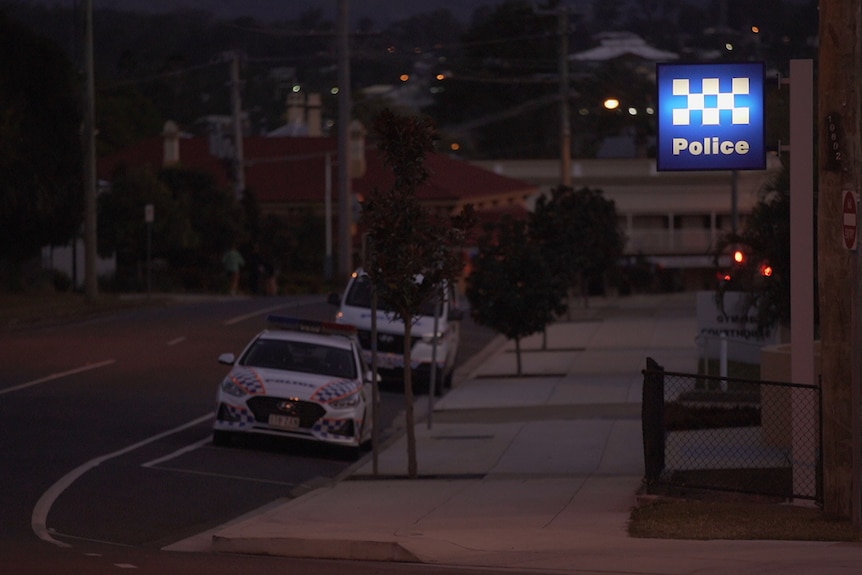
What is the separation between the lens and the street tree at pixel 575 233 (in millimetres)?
32594

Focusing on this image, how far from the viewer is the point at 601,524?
42.4ft

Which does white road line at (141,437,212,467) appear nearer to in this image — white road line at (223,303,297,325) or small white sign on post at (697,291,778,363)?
small white sign on post at (697,291,778,363)

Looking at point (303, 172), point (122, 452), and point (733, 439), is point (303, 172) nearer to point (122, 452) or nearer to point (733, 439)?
point (122, 452)

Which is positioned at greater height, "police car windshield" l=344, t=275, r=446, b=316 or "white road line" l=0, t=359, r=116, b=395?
"police car windshield" l=344, t=275, r=446, b=316

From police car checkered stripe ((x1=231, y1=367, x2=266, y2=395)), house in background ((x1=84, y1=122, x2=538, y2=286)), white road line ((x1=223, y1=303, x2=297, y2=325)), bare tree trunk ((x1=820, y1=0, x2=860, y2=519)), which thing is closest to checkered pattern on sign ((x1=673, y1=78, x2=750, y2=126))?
bare tree trunk ((x1=820, y1=0, x2=860, y2=519))

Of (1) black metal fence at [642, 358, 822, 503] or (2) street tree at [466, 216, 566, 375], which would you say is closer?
(1) black metal fence at [642, 358, 822, 503]

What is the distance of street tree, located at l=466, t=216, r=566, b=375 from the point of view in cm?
2847

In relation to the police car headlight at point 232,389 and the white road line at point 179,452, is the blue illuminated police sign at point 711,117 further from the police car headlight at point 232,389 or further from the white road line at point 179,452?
the white road line at point 179,452

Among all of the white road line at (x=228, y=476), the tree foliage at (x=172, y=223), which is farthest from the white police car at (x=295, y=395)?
the tree foliage at (x=172, y=223)

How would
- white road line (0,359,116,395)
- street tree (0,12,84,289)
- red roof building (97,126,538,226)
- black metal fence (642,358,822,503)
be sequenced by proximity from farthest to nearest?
red roof building (97,126,538,226) → street tree (0,12,84,289) → white road line (0,359,116,395) → black metal fence (642,358,822,503)

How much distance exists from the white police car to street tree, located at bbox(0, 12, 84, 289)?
19.4 metres

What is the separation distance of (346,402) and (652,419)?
5.46 metres

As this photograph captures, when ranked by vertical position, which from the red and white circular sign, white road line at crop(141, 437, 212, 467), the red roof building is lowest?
white road line at crop(141, 437, 212, 467)

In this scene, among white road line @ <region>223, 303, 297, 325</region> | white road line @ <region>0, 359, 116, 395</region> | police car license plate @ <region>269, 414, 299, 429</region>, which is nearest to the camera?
police car license plate @ <region>269, 414, 299, 429</region>
